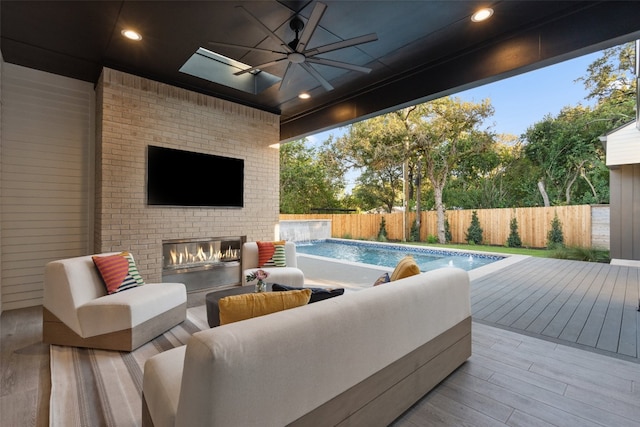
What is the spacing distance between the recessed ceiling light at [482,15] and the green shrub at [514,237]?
8.51 meters

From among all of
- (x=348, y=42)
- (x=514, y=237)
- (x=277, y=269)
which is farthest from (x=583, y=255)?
(x=348, y=42)

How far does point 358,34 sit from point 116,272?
3.40 m

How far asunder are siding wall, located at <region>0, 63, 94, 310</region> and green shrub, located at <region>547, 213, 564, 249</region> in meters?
10.9

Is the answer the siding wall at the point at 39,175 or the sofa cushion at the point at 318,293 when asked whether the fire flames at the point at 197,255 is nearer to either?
the siding wall at the point at 39,175

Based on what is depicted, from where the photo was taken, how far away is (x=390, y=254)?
9.34 m

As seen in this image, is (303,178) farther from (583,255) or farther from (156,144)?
(583,255)

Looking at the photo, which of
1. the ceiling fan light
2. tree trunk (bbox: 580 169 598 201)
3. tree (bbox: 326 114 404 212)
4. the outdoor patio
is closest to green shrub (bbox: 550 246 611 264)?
the outdoor patio

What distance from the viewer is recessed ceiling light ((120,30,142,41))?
2.99m

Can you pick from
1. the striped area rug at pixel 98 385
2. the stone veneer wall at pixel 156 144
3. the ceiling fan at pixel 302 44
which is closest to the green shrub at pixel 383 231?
the stone veneer wall at pixel 156 144

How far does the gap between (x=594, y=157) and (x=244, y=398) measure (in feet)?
46.4

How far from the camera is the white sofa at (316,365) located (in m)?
0.95

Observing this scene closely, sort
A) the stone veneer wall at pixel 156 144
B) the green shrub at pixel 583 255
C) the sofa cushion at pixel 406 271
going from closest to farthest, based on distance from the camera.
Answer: the sofa cushion at pixel 406 271 < the stone veneer wall at pixel 156 144 < the green shrub at pixel 583 255

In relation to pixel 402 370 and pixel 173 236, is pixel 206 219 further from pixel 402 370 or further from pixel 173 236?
pixel 402 370

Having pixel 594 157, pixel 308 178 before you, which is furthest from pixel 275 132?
pixel 594 157
